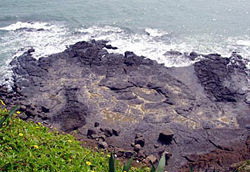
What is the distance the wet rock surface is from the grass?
429cm

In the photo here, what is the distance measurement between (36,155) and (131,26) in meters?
21.1

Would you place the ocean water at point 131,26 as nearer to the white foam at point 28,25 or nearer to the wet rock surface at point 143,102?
the white foam at point 28,25

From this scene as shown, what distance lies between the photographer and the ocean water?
2097 cm

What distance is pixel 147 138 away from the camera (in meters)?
12.6

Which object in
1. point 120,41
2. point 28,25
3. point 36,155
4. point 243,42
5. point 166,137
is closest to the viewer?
point 36,155

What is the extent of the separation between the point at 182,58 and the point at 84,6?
16.5 m

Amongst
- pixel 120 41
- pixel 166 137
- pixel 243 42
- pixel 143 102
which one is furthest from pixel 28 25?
pixel 243 42

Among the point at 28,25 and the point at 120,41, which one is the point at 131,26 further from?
the point at 28,25

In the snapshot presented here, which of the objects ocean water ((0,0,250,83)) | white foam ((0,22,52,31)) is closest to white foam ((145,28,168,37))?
ocean water ((0,0,250,83))

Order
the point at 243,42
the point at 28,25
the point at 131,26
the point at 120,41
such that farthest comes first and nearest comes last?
the point at 131,26 < the point at 28,25 < the point at 243,42 < the point at 120,41

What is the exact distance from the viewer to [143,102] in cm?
1480

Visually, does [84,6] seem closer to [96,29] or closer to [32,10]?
[32,10]

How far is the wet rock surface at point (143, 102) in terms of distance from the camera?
12227mm

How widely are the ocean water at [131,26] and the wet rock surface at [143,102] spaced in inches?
68.6
